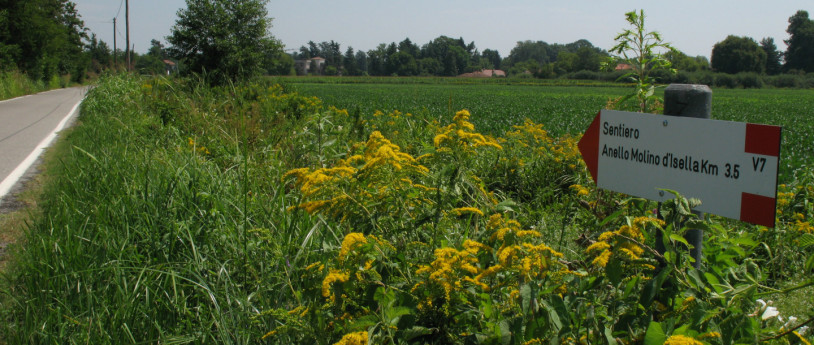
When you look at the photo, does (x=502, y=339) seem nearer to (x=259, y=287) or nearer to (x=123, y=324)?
(x=259, y=287)

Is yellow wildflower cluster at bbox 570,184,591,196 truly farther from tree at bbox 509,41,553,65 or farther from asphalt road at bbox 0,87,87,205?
tree at bbox 509,41,553,65

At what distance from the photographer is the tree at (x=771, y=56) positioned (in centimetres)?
10312

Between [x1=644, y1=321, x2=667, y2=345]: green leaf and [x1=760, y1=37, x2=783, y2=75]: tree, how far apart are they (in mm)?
121263

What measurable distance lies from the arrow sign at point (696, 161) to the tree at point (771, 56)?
121m

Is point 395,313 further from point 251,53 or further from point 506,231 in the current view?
point 251,53

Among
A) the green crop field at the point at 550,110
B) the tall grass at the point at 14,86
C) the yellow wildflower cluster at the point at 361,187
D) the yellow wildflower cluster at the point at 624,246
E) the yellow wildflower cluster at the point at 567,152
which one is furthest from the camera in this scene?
the tall grass at the point at 14,86

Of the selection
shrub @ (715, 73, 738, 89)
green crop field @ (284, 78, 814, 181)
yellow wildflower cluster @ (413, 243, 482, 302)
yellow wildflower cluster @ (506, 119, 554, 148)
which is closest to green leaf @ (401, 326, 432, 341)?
yellow wildflower cluster @ (413, 243, 482, 302)

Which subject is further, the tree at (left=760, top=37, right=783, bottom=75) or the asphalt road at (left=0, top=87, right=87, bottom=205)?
the tree at (left=760, top=37, right=783, bottom=75)

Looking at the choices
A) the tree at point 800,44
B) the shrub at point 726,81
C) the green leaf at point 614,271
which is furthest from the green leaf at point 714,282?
the tree at point 800,44

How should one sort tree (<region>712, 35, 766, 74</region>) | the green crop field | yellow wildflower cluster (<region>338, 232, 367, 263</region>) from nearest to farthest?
yellow wildflower cluster (<region>338, 232, 367, 263</region>) < the green crop field < tree (<region>712, 35, 766, 74</region>)

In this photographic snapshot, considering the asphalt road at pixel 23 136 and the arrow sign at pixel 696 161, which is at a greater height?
the arrow sign at pixel 696 161

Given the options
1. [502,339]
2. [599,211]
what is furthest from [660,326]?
[599,211]

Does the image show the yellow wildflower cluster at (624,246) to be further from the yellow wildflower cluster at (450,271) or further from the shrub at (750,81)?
the shrub at (750,81)

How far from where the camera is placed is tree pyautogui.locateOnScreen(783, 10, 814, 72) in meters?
99.6
